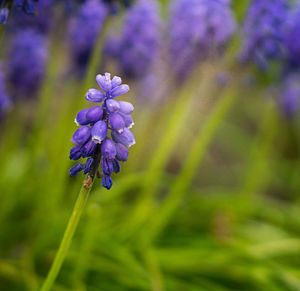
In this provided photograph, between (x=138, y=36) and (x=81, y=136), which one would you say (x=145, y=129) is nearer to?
(x=138, y=36)

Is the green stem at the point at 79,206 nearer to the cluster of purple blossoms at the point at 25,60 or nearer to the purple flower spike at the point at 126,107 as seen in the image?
the purple flower spike at the point at 126,107

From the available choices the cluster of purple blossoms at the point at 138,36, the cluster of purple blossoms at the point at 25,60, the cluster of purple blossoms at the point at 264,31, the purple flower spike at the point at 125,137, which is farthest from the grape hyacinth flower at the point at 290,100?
the purple flower spike at the point at 125,137

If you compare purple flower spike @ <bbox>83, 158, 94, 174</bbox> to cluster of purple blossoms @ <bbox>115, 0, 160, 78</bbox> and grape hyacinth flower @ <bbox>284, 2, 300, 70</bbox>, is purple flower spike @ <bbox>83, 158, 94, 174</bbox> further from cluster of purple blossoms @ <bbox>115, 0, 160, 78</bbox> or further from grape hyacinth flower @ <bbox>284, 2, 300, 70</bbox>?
grape hyacinth flower @ <bbox>284, 2, 300, 70</bbox>

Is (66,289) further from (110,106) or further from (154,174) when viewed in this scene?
(110,106)

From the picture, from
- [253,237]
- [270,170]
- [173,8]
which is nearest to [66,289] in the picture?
[253,237]

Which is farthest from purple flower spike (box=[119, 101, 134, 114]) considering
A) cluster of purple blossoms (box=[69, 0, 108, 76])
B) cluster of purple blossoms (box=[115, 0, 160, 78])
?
cluster of purple blossoms (box=[115, 0, 160, 78])

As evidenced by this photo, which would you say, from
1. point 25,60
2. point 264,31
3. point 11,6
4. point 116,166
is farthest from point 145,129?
point 116,166
